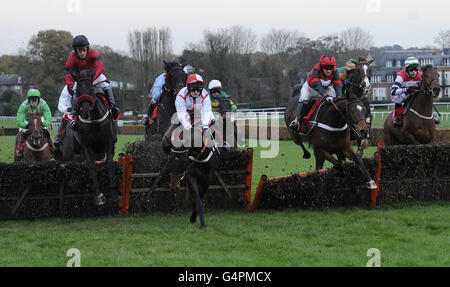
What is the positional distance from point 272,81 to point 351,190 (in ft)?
153

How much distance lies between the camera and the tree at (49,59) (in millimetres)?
52969

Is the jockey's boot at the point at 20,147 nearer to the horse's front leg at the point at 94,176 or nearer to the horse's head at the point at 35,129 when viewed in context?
the horse's head at the point at 35,129

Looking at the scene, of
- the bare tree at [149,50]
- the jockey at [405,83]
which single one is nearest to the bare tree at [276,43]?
the bare tree at [149,50]

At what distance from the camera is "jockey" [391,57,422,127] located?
11.2m

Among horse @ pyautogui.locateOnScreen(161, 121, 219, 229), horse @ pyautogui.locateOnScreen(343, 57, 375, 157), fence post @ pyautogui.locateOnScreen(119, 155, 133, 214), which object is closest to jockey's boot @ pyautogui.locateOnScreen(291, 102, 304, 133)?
horse @ pyautogui.locateOnScreen(343, 57, 375, 157)

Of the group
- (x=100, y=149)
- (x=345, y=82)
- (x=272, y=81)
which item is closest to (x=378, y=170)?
(x=345, y=82)

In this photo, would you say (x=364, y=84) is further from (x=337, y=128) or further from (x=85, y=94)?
(x=85, y=94)

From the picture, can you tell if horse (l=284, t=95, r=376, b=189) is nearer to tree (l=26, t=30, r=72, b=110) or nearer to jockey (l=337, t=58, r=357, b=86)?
jockey (l=337, t=58, r=357, b=86)

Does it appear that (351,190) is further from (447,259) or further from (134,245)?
(134,245)


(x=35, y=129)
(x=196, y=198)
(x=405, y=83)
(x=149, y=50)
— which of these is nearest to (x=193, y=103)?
(x=196, y=198)

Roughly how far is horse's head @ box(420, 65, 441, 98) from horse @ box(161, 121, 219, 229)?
464 cm

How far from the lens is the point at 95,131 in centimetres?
856

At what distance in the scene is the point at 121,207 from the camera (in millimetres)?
9047

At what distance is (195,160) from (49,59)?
168 feet
